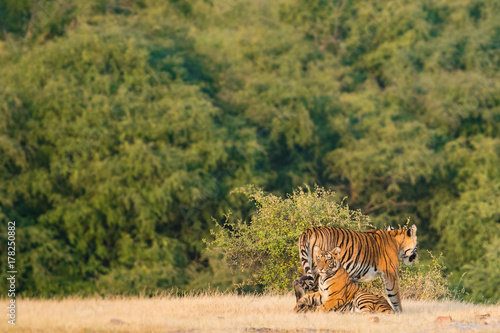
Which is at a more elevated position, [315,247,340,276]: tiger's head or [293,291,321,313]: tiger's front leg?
[315,247,340,276]: tiger's head

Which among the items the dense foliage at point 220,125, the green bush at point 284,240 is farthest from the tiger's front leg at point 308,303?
the dense foliage at point 220,125

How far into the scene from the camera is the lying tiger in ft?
35.7

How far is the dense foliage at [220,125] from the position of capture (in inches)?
969

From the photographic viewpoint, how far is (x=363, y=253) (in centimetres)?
1130

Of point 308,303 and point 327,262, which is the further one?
point 308,303

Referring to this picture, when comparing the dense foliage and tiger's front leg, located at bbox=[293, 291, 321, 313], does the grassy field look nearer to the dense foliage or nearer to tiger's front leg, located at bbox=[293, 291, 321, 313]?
tiger's front leg, located at bbox=[293, 291, 321, 313]

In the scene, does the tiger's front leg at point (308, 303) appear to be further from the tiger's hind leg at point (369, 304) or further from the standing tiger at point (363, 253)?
the tiger's hind leg at point (369, 304)

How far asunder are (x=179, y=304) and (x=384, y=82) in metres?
24.8

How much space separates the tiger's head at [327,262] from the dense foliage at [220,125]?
41.5 feet

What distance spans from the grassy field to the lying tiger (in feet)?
1.00

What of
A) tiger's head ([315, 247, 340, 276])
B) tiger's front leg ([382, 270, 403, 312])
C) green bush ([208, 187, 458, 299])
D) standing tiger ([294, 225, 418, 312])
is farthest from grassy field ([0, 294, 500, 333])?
green bush ([208, 187, 458, 299])

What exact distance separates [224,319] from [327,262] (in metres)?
1.66

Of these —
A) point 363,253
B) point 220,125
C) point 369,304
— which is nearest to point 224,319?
point 369,304

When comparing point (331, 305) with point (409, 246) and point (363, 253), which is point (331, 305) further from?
point (409, 246)
